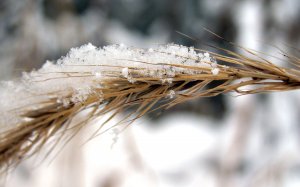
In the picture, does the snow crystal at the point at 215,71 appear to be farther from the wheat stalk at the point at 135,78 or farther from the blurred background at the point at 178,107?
the blurred background at the point at 178,107

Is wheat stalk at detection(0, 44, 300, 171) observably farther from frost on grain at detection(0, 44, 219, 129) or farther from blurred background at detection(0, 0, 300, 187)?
blurred background at detection(0, 0, 300, 187)

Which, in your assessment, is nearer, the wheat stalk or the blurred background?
the wheat stalk

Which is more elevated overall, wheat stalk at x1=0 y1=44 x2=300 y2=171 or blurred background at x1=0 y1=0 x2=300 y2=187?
blurred background at x1=0 y1=0 x2=300 y2=187

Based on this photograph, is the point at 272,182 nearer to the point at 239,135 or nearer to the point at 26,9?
the point at 239,135

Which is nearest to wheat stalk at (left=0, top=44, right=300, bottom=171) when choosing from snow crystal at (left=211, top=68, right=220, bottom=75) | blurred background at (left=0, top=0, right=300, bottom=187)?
snow crystal at (left=211, top=68, right=220, bottom=75)

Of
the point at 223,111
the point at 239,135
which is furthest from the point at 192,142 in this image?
the point at 239,135

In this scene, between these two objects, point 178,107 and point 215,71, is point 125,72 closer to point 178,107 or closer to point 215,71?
point 215,71

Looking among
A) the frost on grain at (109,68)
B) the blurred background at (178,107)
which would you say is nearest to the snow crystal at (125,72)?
the frost on grain at (109,68)

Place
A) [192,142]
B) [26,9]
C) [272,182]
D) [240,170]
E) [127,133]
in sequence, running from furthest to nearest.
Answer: [192,142] < [240,170] < [26,9] < [127,133] < [272,182]
